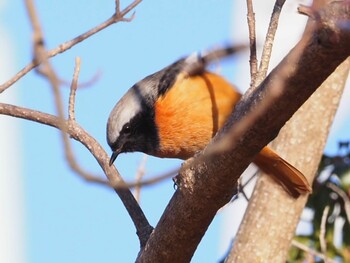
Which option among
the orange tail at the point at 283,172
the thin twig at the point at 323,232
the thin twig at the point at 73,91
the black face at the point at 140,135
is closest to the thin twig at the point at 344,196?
the thin twig at the point at 323,232

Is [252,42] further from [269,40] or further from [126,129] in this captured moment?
[126,129]

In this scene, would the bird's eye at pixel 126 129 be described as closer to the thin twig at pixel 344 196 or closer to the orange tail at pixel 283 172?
the orange tail at pixel 283 172

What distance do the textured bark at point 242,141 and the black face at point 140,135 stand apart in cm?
114

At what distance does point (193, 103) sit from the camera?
13.6ft

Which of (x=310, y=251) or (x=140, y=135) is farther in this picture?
(x=310, y=251)

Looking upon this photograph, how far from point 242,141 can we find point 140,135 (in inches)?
73.1

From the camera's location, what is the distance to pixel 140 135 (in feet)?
14.7

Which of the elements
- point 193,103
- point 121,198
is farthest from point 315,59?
point 193,103

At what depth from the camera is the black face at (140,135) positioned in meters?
4.39

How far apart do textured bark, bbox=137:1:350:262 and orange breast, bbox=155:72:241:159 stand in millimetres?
967

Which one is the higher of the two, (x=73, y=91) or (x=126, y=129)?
(x=126, y=129)

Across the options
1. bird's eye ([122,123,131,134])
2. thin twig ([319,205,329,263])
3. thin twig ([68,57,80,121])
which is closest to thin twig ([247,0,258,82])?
thin twig ([68,57,80,121])

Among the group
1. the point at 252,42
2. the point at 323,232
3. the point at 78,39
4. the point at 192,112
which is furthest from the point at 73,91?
the point at 323,232

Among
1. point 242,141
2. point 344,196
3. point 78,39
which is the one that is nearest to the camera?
point 242,141
